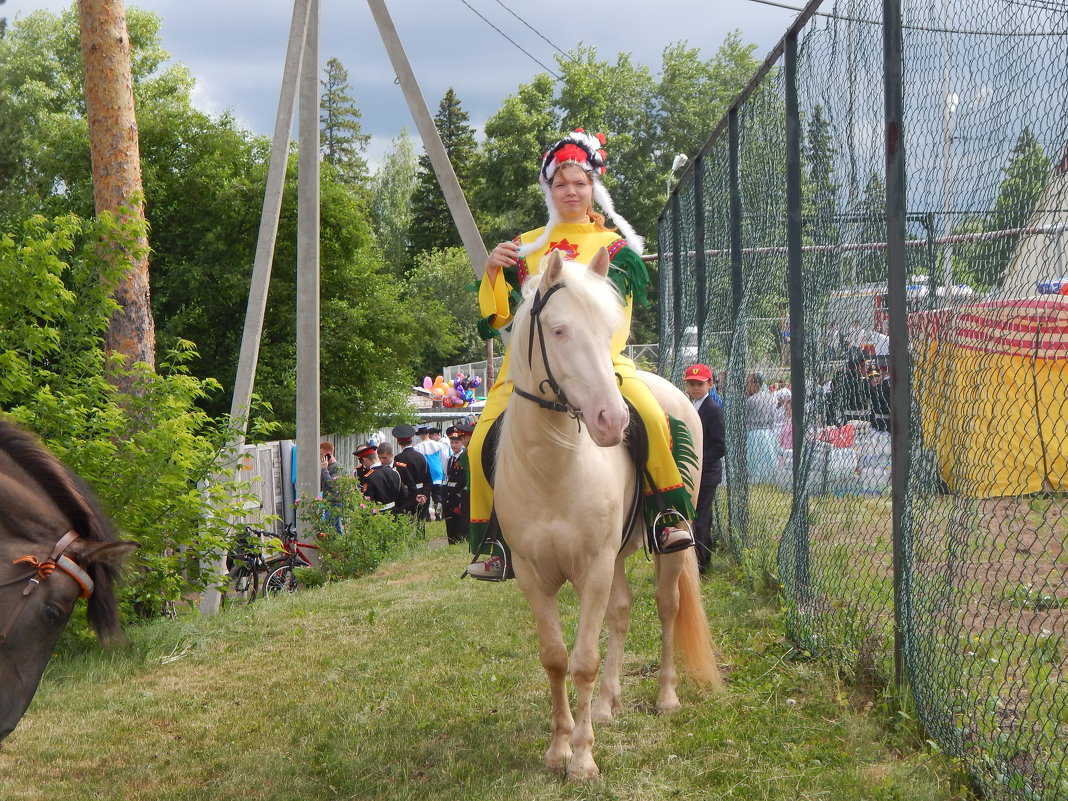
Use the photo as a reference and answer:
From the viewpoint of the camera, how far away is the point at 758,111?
7.44 m

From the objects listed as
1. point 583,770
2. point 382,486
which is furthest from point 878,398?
point 382,486

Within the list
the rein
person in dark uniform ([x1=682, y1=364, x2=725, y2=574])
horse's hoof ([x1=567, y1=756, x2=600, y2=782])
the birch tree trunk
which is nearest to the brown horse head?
the rein

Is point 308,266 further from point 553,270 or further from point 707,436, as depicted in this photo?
point 553,270

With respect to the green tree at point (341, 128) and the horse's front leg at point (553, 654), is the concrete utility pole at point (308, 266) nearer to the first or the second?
the horse's front leg at point (553, 654)

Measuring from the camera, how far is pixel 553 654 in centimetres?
448

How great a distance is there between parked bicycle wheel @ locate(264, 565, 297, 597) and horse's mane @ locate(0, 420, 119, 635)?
→ 909 centimetres

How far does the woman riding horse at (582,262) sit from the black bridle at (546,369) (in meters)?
0.68

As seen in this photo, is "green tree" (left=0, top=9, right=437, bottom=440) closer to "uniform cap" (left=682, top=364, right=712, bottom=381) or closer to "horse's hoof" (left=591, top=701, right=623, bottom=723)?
"uniform cap" (left=682, top=364, right=712, bottom=381)

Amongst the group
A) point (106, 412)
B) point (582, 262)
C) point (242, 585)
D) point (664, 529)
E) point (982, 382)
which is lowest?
point (242, 585)

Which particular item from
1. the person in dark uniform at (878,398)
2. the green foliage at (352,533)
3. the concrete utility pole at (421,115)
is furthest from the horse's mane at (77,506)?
the concrete utility pole at (421,115)

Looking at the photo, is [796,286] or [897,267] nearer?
[897,267]

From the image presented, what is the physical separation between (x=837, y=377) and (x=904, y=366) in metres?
1.06

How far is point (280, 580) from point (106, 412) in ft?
18.8

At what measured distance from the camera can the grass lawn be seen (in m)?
4.22
